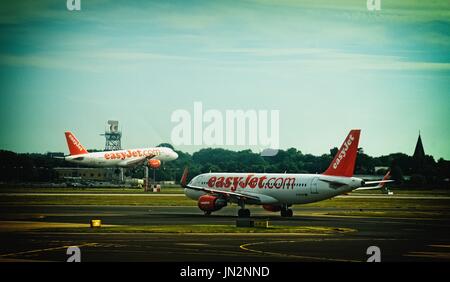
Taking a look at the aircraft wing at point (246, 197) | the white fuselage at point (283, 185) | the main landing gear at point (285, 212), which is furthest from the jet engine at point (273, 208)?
the aircraft wing at point (246, 197)

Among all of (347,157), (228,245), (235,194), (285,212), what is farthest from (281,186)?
(228,245)

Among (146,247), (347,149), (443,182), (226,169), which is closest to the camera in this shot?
(146,247)

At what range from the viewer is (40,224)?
6044 centimetres

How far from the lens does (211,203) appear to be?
76.9 metres

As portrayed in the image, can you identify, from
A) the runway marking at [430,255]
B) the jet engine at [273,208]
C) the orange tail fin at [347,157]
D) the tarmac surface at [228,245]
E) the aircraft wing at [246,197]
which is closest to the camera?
the tarmac surface at [228,245]

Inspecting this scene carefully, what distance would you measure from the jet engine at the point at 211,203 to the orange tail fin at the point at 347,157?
11.1 meters

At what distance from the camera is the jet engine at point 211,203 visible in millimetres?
76750

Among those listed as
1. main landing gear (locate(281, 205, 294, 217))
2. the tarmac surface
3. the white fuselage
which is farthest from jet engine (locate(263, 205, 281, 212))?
the tarmac surface

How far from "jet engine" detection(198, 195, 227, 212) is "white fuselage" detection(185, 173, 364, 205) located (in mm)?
2751

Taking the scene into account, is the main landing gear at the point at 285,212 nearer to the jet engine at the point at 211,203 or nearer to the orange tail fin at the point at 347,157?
the jet engine at the point at 211,203
